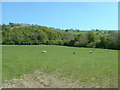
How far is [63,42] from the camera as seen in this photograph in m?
30.4

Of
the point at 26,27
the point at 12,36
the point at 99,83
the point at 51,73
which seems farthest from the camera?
the point at 26,27

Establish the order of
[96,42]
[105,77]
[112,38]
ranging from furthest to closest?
[96,42]
[112,38]
[105,77]

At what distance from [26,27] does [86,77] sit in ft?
94.9

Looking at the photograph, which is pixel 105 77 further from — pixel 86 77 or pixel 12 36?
pixel 12 36

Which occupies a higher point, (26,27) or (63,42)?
(26,27)

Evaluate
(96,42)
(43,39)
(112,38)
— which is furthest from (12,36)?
(112,38)

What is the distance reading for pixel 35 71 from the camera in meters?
7.61

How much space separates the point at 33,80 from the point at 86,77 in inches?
72.5

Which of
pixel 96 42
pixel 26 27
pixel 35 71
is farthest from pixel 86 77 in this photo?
pixel 26 27

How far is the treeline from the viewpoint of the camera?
79.4 feet

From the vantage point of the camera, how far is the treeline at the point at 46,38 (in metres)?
24.2

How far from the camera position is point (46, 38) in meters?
31.4

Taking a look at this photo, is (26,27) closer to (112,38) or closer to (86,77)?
(112,38)

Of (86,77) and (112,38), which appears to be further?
(112,38)
